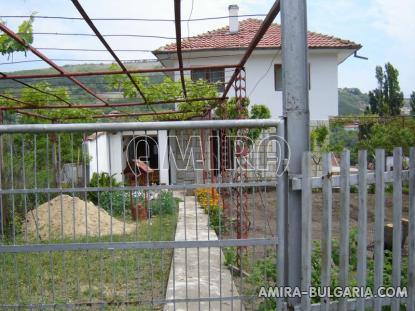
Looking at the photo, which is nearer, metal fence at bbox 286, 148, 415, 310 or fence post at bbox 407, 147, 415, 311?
metal fence at bbox 286, 148, 415, 310

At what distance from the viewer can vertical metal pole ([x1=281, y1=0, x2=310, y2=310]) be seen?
2.91m

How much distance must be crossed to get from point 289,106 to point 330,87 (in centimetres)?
1745

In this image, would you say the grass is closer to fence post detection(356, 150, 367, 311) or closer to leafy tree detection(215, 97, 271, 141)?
leafy tree detection(215, 97, 271, 141)

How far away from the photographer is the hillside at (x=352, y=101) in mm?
54131

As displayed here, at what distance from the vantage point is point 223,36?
19.6 meters

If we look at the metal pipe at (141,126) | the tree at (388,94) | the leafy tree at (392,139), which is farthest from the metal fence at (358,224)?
the tree at (388,94)

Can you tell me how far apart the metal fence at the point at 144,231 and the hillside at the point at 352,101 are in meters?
45.5

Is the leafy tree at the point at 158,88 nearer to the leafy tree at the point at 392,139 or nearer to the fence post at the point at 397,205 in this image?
the fence post at the point at 397,205

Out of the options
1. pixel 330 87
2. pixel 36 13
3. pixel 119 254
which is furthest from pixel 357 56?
pixel 36 13

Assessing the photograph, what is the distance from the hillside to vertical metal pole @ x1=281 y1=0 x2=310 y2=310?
51656mm

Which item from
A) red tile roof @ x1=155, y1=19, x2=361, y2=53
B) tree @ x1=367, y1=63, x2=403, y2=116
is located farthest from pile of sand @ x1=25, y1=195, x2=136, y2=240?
tree @ x1=367, y1=63, x2=403, y2=116

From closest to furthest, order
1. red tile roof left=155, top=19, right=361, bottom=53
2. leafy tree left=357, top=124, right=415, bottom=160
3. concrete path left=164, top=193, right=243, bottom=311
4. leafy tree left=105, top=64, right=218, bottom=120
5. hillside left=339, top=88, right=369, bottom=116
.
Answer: concrete path left=164, top=193, right=243, bottom=311, leafy tree left=105, top=64, right=218, bottom=120, leafy tree left=357, top=124, right=415, bottom=160, red tile roof left=155, top=19, right=361, bottom=53, hillside left=339, top=88, right=369, bottom=116

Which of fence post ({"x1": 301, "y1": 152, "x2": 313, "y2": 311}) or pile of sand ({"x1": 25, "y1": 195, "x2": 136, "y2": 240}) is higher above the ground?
fence post ({"x1": 301, "y1": 152, "x2": 313, "y2": 311})

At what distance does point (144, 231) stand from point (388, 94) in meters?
33.3
